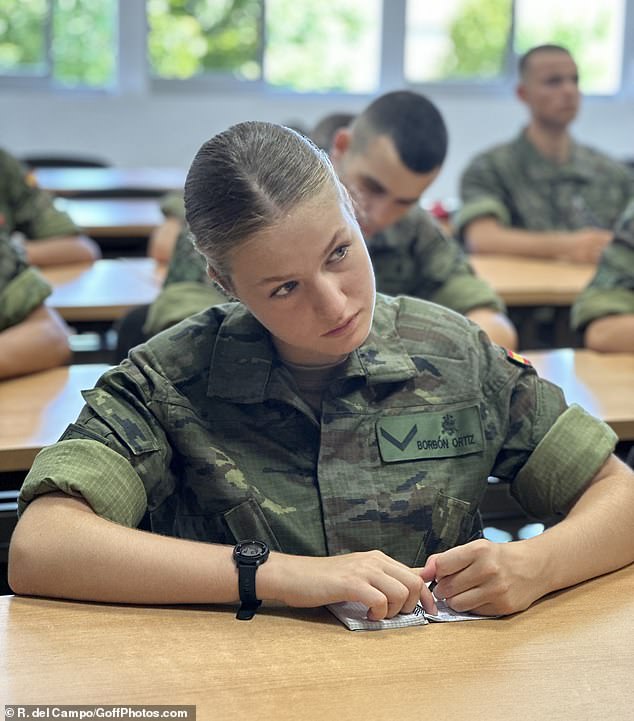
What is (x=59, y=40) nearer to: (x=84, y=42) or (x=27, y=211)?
(x=84, y=42)

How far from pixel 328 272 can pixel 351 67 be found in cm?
622

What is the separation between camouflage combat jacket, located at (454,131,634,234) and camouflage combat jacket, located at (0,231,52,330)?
6.64 ft

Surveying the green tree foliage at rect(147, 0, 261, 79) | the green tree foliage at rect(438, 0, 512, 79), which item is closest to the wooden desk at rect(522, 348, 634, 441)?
the green tree foliage at rect(147, 0, 261, 79)

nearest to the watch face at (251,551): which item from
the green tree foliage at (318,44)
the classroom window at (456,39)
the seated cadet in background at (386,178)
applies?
the seated cadet in background at (386,178)

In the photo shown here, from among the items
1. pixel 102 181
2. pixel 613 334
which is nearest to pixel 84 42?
pixel 102 181

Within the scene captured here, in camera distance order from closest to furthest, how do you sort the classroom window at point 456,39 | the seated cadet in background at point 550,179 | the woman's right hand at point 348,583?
the woman's right hand at point 348,583, the seated cadet in background at point 550,179, the classroom window at point 456,39

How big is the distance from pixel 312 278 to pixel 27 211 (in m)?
2.28

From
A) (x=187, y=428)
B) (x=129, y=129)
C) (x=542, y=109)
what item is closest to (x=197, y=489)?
(x=187, y=428)

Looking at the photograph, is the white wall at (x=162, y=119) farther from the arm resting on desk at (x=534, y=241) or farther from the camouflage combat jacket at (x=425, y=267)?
the camouflage combat jacket at (x=425, y=267)

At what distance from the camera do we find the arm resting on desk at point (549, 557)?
1.16m

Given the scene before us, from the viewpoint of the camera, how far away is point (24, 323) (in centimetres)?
217

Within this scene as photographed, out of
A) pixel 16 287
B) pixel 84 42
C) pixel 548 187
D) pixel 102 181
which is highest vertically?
pixel 84 42

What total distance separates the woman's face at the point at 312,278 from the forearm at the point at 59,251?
6.63 ft

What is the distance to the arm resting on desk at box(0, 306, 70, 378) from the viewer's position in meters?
2.07
